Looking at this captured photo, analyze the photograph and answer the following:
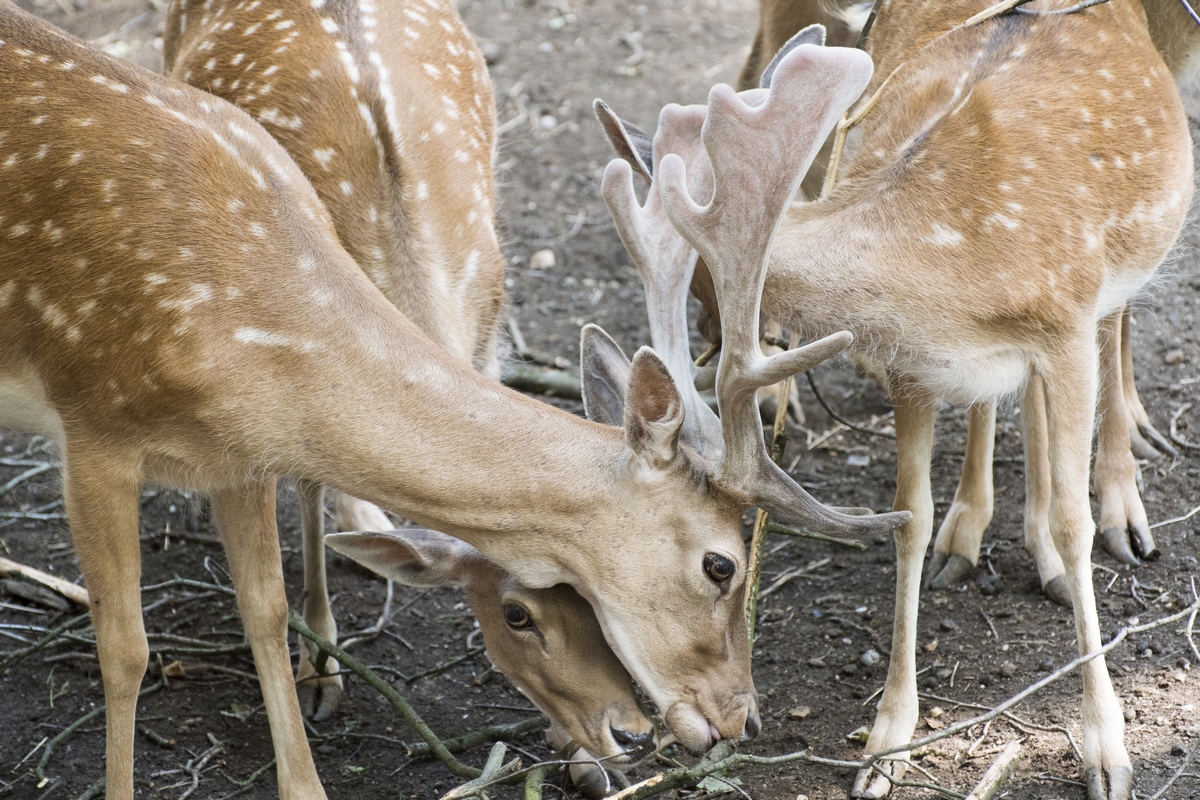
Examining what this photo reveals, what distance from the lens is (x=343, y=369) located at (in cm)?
286

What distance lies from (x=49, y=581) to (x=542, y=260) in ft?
10.1

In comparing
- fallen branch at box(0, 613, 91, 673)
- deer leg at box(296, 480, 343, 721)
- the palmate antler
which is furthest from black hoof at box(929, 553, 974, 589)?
fallen branch at box(0, 613, 91, 673)

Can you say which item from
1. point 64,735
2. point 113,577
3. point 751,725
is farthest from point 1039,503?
point 64,735

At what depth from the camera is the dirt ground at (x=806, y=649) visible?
339 centimetres

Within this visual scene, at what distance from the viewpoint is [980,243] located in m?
3.05

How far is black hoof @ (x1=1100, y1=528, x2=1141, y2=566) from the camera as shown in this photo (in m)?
4.02

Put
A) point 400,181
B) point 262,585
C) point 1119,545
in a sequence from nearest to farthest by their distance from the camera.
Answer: point 262,585 < point 400,181 < point 1119,545

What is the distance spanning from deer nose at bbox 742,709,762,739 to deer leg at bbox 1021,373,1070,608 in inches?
57.1

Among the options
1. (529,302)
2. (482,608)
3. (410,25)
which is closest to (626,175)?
(482,608)

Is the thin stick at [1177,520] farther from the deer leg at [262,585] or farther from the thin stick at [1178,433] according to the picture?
the deer leg at [262,585]

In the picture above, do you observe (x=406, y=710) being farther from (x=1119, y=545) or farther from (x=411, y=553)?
(x=1119, y=545)

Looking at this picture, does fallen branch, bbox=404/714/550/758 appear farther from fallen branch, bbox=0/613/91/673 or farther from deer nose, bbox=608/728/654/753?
fallen branch, bbox=0/613/91/673

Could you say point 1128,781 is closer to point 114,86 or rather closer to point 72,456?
point 72,456

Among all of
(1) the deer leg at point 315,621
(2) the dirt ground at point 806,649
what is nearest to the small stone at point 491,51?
(2) the dirt ground at point 806,649
